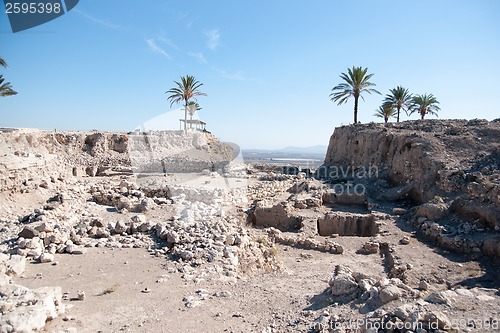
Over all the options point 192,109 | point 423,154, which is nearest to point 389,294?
point 423,154

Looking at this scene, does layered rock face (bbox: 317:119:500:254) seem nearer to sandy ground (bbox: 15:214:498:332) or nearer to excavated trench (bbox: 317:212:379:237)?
excavated trench (bbox: 317:212:379:237)

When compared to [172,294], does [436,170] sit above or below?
above

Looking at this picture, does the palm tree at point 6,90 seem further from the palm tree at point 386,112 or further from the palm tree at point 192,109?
the palm tree at point 386,112

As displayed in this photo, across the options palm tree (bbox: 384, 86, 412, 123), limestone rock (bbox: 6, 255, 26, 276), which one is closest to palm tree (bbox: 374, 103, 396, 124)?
palm tree (bbox: 384, 86, 412, 123)

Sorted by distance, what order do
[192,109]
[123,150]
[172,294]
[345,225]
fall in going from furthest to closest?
1. [192,109]
2. [123,150]
3. [345,225]
4. [172,294]

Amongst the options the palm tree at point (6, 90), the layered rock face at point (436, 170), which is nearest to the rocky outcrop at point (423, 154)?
the layered rock face at point (436, 170)

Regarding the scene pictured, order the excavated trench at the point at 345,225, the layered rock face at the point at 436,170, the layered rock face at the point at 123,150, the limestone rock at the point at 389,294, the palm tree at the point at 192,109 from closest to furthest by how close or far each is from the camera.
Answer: the limestone rock at the point at 389,294, the layered rock face at the point at 436,170, the excavated trench at the point at 345,225, the layered rock face at the point at 123,150, the palm tree at the point at 192,109

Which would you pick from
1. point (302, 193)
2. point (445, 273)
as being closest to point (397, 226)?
point (445, 273)

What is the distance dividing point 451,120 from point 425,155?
659cm

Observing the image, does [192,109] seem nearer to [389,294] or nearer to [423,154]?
[423,154]

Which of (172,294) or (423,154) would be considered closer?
(172,294)

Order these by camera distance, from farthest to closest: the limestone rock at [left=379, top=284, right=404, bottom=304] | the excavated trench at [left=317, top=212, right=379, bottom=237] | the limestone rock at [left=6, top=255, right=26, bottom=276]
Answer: the excavated trench at [left=317, top=212, right=379, bottom=237] < the limestone rock at [left=6, top=255, right=26, bottom=276] < the limestone rock at [left=379, top=284, right=404, bottom=304]

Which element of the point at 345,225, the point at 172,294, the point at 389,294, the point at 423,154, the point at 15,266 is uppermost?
the point at 423,154

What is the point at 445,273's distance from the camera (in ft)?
25.7
